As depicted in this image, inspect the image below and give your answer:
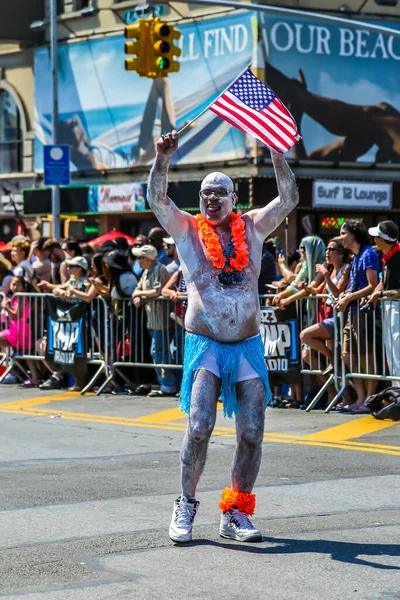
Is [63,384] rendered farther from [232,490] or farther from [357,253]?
[232,490]

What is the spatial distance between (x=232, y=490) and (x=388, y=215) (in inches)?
952

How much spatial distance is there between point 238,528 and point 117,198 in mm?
25786

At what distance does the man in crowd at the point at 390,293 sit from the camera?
12492 mm

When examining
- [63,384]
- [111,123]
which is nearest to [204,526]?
[63,384]

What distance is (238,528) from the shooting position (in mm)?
6750

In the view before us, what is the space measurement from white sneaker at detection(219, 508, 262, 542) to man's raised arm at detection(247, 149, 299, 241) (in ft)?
5.30

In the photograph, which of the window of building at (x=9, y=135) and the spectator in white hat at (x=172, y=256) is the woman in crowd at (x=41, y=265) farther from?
the window of building at (x=9, y=135)

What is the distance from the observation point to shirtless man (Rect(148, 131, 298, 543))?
693 cm

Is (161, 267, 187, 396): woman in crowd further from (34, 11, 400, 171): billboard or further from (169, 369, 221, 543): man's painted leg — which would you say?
(34, 11, 400, 171): billboard

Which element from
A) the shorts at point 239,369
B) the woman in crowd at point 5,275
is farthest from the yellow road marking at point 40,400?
the shorts at point 239,369

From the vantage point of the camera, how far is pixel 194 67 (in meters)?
30.0

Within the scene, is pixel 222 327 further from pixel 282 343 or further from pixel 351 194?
pixel 351 194

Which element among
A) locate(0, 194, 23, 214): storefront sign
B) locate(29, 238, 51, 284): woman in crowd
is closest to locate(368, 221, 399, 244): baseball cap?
locate(29, 238, 51, 284): woman in crowd

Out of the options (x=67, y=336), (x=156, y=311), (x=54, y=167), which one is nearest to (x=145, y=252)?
(x=156, y=311)
